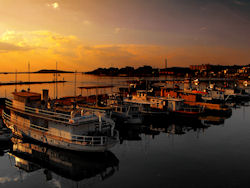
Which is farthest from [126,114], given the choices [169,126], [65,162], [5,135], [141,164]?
[5,135]

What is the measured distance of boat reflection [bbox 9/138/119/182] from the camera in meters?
22.4

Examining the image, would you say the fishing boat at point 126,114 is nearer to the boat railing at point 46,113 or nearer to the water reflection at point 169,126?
the water reflection at point 169,126

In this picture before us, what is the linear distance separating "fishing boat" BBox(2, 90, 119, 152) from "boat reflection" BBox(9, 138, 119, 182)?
1165 millimetres

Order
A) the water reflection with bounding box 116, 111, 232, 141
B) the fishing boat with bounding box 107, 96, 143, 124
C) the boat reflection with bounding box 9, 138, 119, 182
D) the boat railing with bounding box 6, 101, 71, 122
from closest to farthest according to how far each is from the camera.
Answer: the boat reflection with bounding box 9, 138, 119, 182, the boat railing with bounding box 6, 101, 71, 122, the water reflection with bounding box 116, 111, 232, 141, the fishing boat with bounding box 107, 96, 143, 124

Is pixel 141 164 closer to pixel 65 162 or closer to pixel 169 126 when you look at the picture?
pixel 65 162

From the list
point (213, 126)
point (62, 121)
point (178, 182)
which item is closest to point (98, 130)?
point (62, 121)

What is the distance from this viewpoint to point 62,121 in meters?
25.2

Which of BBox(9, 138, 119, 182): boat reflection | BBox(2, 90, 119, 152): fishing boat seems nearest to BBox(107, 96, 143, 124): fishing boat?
BBox(2, 90, 119, 152): fishing boat

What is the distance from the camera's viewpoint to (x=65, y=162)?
966 inches

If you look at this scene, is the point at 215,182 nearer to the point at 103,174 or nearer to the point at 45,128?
the point at 103,174

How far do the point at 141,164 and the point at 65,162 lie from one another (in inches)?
340

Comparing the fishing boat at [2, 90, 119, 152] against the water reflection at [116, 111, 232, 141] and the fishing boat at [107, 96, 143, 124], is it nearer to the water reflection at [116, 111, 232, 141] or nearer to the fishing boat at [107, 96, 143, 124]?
the water reflection at [116, 111, 232, 141]

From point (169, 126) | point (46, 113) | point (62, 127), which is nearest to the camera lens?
point (62, 127)

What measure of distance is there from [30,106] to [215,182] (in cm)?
2477
